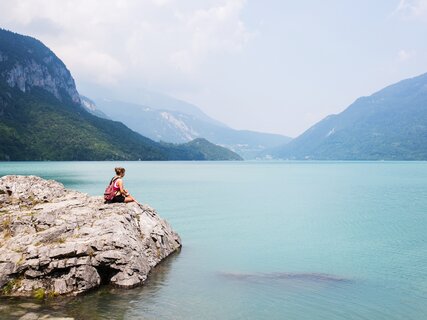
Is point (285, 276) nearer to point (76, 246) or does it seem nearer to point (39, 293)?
point (76, 246)

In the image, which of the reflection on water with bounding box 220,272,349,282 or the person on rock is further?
the person on rock

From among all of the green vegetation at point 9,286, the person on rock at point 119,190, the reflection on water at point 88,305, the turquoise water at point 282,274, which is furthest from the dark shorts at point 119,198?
the green vegetation at point 9,286

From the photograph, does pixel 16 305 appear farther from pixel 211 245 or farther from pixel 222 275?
pixel 211 245

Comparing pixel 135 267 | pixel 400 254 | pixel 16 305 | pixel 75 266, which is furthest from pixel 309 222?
pixel 16 305

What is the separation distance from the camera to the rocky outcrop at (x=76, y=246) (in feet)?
59.6

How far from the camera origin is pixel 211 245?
3008 cm

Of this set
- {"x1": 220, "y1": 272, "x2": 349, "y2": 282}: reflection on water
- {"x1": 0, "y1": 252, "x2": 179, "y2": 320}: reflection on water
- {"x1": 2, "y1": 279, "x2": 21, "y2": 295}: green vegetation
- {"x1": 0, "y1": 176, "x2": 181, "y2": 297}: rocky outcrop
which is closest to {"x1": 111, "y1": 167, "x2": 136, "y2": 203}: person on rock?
{"x1": 0, "y1": 176, "x2": 181, "y2": 297}: rocky outcrop

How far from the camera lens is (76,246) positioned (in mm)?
18953

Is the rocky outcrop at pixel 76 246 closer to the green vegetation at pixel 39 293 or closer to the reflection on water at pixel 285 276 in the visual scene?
the green vegetation at pixel 39 293

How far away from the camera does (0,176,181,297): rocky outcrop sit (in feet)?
59.6

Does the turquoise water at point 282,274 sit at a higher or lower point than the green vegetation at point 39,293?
lower

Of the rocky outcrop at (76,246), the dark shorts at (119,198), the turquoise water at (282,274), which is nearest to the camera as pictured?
the turquoise water at (282,274)

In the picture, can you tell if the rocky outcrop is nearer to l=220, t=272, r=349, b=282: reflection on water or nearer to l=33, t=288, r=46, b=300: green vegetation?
l=33, t=288, r=46, b=300: green vegetation

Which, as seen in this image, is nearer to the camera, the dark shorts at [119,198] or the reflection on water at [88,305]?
the reflection on water at [88,305]
